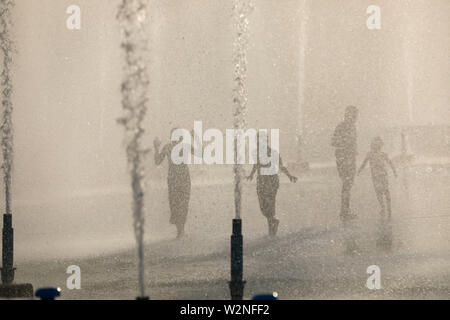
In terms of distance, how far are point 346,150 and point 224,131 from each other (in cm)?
3711

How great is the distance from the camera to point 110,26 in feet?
148

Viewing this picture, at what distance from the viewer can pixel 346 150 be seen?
1655cm

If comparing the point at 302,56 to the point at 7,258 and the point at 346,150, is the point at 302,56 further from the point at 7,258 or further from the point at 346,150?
the point at 7,258

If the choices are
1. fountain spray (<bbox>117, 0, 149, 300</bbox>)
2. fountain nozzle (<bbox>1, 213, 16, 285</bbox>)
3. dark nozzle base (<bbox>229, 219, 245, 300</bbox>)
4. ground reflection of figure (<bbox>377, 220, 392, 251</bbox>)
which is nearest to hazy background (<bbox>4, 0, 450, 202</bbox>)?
ground reflection of figure (<bbox>377, 220, 392, 251</bbox>)

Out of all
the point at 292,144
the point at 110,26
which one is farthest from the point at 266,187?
the point at 292,144

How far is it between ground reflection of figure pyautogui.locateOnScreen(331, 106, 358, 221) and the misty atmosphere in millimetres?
36

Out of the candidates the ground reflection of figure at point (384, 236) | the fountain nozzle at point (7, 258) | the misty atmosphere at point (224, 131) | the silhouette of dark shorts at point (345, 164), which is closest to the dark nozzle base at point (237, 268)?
the misty atmosphere at point (224, 131)

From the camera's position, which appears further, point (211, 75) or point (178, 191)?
point (211, 75)

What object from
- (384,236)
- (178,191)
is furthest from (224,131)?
(384,236)

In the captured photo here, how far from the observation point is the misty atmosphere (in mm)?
10781

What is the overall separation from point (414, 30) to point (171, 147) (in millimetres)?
47262

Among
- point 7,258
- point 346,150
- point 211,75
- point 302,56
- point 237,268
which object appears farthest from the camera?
point 302,56

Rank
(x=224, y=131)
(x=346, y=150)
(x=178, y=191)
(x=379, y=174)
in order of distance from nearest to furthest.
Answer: (x=178, y=191) < (x=346, y=150) < (x=379, y=174) < (x=224, y=131)

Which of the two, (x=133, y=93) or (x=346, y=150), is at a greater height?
(x=133, y=93)
